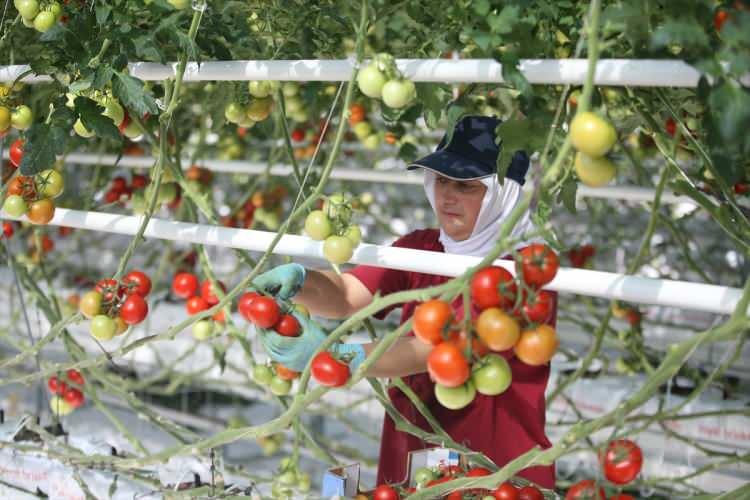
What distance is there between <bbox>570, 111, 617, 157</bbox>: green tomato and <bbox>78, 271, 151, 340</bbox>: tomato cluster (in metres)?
0.67

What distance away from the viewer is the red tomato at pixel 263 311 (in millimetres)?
1075

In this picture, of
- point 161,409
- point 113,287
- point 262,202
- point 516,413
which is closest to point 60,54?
point 113,287

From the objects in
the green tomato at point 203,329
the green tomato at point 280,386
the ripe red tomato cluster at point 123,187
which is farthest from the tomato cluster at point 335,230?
the ripe red tomato cluster at point 123,187

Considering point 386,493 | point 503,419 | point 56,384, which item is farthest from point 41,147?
point 56,384

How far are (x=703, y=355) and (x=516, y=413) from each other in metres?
1.51

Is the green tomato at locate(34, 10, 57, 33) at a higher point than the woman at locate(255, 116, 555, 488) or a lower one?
higher

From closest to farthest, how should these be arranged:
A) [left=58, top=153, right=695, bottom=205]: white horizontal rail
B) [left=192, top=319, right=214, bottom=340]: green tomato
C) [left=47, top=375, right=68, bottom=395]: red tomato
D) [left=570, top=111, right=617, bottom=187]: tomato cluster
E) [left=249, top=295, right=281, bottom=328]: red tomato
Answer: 1. [left=570, top=111, right=617, bottom=187]: tomato cluster
2. [left=249, top=295, right=281, bottom=328]: red tomato
3. [left=58, top=153, right=695, bottom=205]: white horizontal rail
4. [left=192, top=319, right=214, bottom=340]: green tomato
5. [left=47, top=375, right=68, bottom=395]: red tomato

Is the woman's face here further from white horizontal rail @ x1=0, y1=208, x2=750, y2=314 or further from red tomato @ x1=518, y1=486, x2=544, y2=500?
red tomato @ x1=518, y1=486, x2=544, y2=500

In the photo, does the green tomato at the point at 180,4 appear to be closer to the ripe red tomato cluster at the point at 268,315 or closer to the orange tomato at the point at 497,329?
the ripe red tomato cluster at the point at 268,315

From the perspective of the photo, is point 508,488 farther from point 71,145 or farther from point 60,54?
point 71,145

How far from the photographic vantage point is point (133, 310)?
1188 mm

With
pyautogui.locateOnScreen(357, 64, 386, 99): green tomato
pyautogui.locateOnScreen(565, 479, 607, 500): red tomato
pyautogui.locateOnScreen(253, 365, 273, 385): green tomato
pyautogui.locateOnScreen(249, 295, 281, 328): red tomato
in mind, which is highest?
pyautogui.locateOnScreen(357, 64, 386, 99): green tomato

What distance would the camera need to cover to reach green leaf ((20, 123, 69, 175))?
3.59ft

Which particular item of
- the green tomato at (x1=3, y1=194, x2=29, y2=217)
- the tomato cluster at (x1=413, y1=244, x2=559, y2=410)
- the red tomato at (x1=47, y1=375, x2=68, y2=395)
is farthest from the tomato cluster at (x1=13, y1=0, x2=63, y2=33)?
the red tomato at (x1=47, y1=375, x2=68, y2=395)
